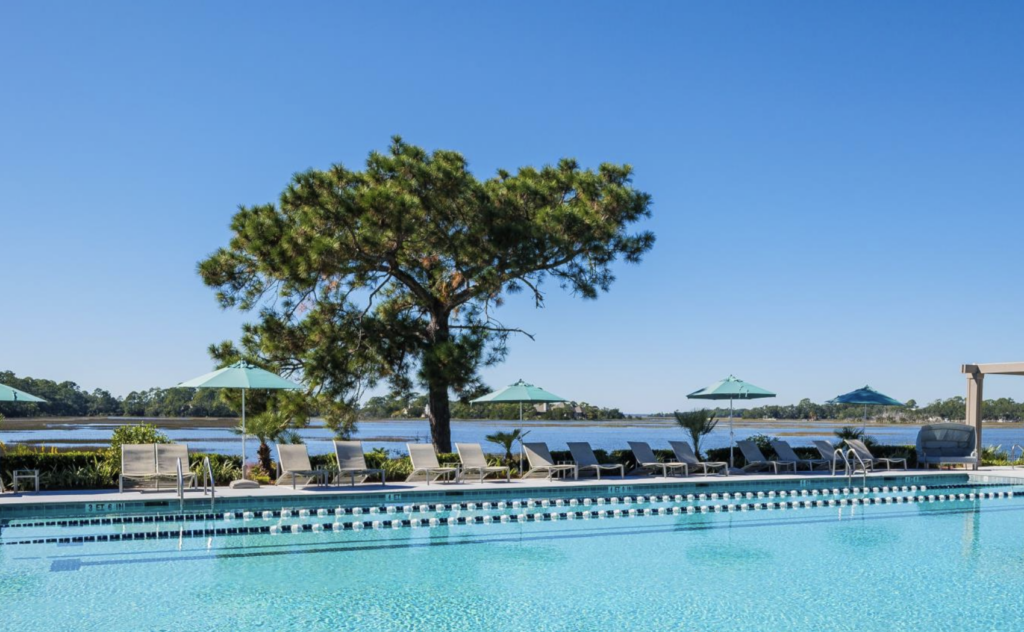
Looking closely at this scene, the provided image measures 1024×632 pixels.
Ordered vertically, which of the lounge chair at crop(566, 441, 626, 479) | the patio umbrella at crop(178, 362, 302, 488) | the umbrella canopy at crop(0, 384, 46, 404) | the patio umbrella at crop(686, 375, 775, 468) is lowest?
the lounge chair at crop(566, 441, 626, 479)

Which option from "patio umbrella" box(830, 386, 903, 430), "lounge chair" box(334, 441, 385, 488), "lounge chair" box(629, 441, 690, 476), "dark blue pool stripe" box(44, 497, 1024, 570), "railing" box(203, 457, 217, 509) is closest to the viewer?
"dark blue pool stripe" box(44, 497, 1024, 570)

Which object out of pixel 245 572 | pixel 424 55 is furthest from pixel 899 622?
pixel 424 55

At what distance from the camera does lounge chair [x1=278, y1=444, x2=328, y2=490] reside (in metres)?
12.0

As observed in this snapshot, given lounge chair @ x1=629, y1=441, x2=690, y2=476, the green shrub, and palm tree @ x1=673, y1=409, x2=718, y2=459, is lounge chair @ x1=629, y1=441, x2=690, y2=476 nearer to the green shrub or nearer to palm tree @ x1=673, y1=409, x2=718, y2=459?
palm tree @ x1=673, y1=409, x2=718, y2=459

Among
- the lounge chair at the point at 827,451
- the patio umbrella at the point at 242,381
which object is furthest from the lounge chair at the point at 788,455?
the patio umbrella at the point at 242,381

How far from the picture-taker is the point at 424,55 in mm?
17516

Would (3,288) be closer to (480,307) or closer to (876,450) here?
(480,307)

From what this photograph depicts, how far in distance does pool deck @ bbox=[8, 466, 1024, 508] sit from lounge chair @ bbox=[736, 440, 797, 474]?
15.8 inches

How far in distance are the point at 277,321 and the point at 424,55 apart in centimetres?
617

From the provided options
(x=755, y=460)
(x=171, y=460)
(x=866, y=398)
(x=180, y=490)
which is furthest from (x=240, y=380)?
(x=866, y=398)

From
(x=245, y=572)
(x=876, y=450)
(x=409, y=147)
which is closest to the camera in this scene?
(x=245, y=572)

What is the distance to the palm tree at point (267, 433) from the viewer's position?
1319 cm

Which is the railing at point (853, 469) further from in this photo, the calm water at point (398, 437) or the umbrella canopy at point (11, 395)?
the umbrella canopy at point (11, 395)

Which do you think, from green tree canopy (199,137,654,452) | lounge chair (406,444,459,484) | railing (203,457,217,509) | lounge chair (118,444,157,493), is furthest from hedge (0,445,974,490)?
green tree canopy (199,137,654,452)
